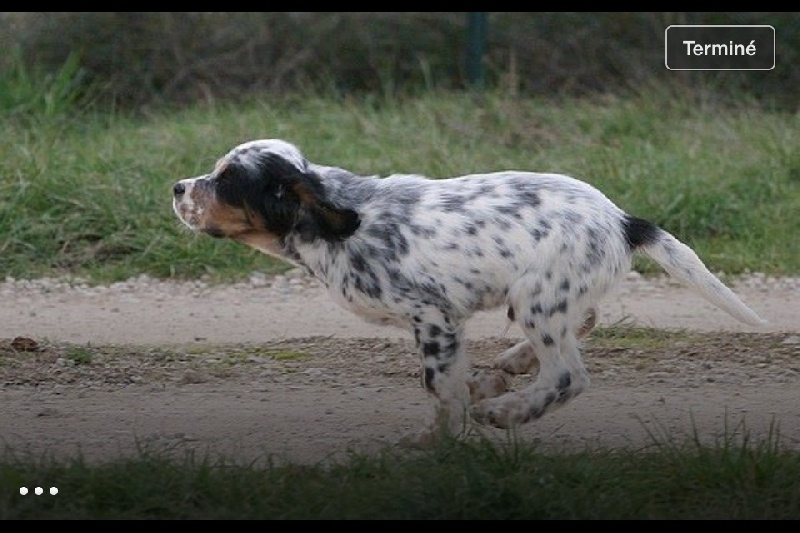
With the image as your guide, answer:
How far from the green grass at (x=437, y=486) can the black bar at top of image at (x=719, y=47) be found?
7.69m

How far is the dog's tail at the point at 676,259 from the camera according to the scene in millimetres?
6090

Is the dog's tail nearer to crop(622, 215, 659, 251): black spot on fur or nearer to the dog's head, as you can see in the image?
crop(622, 215, 659, 251): black spot on fur

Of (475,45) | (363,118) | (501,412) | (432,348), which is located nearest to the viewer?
(501,412)

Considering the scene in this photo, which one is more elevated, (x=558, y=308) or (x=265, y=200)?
(x=265, y=200)

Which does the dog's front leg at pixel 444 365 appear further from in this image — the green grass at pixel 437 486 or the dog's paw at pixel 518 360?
the green grass at pixel 437 486

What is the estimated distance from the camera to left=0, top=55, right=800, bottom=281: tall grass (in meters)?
9.59

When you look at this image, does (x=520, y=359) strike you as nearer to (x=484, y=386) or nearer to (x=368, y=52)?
(x=484, y=386)

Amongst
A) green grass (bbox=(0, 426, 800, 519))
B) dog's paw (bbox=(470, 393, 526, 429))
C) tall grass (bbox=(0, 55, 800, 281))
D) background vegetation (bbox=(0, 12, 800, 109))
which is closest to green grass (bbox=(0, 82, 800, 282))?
tall grass (bbox=(0, 55, 800, 281))

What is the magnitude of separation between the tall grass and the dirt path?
0.37 m

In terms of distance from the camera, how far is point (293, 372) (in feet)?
23.8

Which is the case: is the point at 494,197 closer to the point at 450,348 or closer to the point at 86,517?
the point at 450,348

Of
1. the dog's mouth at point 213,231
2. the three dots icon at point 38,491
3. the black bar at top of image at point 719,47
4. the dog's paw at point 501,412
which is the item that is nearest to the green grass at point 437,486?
the three dots icon at point 38,491

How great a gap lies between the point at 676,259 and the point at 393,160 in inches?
191

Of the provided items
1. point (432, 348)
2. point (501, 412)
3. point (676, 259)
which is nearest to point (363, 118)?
point (676, 259)
